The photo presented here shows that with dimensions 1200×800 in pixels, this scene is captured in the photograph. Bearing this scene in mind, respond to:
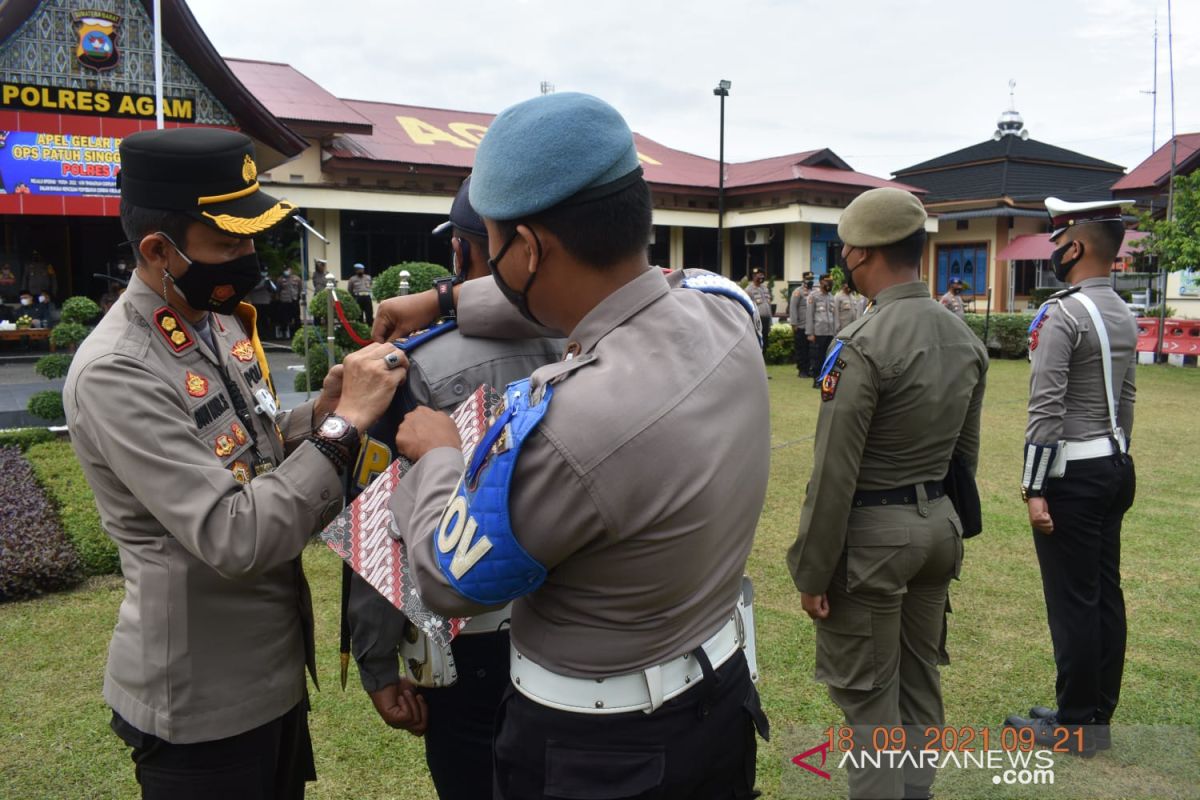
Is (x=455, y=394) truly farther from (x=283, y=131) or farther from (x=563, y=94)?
(x=283, y=131)

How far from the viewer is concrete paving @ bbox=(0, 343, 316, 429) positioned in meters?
8.92

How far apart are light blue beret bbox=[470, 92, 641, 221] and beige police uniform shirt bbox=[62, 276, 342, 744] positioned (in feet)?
2.36

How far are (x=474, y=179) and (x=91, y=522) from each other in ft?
18.2

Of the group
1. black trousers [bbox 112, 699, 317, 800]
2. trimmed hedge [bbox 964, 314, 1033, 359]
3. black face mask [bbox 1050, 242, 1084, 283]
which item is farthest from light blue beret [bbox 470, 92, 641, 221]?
trimmed hedge [bbox 964, 314, 1033, 359]

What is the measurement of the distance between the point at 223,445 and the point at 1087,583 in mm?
3105

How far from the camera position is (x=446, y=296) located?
220 cm

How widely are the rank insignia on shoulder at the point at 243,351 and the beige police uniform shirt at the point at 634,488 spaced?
0.83 metres

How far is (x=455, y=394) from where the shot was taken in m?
2.00

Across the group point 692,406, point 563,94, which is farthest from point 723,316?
point 563,94

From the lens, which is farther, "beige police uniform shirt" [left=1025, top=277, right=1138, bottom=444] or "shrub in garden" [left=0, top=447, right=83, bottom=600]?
"shrub in garden" [left=0, top=447, right=83, bottom=600]

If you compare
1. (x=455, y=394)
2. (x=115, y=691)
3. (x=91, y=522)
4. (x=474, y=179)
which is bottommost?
(x=91, y=522)

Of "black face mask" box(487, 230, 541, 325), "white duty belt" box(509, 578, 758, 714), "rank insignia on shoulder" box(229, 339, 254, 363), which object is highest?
"black face mask" box(487, 230, 541, 325)

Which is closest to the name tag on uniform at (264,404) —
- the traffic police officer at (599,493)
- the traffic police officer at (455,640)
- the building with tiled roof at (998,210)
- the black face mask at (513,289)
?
the traffic police officer at (455,640)

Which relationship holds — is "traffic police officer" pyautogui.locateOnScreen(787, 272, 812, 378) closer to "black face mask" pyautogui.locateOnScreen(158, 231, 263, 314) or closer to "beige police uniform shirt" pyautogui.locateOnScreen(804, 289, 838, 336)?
"beige police uniform shirt" pyautogui.locateOnScreen(804, 289, 838, 336)
